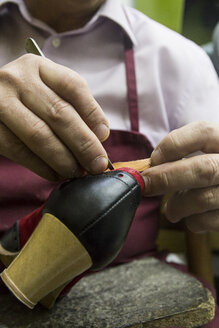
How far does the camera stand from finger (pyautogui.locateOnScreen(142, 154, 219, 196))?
331mm

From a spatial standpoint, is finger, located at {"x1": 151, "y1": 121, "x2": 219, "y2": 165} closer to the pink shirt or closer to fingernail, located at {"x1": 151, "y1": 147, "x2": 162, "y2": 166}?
fingernail, located at {"x1": 151, "y1": 147, "x2": 162, "y2": 166}

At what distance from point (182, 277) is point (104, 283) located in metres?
0.09

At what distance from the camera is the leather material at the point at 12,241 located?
1.12ft

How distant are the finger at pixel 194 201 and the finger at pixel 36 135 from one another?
127 mm

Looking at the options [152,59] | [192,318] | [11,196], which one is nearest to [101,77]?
[152,59]

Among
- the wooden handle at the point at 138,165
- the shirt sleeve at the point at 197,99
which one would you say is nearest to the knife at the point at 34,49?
the wooden handle at the point at 138,165

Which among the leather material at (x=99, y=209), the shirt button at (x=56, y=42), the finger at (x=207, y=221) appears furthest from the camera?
the shirt button at (x=56, y=42)

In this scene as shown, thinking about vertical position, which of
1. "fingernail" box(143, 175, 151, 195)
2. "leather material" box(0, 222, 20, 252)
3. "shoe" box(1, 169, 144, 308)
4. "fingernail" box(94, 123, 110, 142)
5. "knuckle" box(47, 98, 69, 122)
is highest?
"knuckle" box(47, 98, 69, 122)

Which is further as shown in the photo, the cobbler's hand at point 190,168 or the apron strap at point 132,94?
the apron strap at point 132,94

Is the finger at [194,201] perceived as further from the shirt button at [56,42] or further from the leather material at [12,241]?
the shirt button at [56,42]

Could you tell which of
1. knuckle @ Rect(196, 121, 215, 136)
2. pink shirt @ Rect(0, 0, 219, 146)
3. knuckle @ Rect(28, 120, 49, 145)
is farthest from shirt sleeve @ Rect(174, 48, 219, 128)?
knuckle @ Rect(28, 120, 49, 145)

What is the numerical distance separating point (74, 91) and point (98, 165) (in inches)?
2.5

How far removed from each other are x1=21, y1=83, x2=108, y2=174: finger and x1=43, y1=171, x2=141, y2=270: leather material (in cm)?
2

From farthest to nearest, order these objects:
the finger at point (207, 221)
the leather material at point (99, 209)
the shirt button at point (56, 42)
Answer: the shirt button at point (56, 42) < the finger at point (207, 221) < the leather material at point (99, 209)
